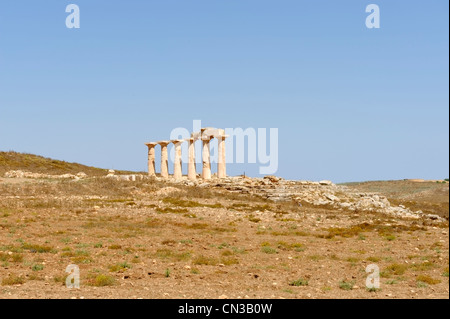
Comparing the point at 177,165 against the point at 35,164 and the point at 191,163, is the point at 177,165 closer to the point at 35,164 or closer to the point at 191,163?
the point at 191,163

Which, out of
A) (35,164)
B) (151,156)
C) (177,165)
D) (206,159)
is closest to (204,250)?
(206,159)

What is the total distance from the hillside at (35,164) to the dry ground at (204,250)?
37668 mm

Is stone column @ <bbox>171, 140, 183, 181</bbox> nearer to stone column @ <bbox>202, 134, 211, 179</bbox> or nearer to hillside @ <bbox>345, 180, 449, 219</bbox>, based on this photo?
stone column @ <bbox>202, 134, 211, 179</bbox>

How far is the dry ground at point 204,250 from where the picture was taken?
14938 mm

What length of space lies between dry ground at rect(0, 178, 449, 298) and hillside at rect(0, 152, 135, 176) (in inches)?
1483

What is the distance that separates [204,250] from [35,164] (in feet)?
225

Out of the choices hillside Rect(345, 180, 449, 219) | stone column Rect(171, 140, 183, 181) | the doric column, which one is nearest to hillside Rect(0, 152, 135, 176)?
the doric column

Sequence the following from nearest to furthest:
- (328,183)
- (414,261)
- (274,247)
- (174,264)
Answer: (174,264)
(414,261)
(274,247)
(328,183)

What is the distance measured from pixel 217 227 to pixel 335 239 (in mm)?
7060

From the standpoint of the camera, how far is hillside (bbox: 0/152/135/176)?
77306mm
